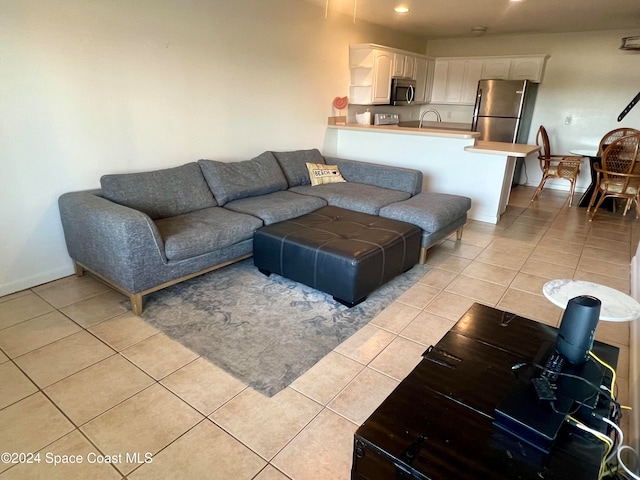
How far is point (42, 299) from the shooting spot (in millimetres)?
2582

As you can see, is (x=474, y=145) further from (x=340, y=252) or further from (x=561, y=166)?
(x=340, y=252)

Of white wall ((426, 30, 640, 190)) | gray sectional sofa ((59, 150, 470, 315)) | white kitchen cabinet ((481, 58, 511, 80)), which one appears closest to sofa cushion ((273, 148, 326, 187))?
gray sectional sofa ((59, 150, 470, 315))

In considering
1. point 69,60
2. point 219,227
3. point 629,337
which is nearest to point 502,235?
point 629,337

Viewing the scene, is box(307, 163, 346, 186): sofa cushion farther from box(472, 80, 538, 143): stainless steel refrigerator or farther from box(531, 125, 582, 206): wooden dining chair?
box(472, 80, 538, 143): stainless steel refrigerator

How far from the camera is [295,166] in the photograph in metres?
4.10

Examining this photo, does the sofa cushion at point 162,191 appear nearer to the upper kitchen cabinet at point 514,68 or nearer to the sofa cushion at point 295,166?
the sofa cushion at point 295,166

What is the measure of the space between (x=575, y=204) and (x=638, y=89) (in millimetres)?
1884

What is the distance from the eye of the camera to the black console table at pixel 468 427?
92cm

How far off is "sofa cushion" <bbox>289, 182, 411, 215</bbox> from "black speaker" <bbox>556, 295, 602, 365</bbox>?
2237 millimetres

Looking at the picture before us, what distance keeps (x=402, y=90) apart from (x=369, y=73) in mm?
834

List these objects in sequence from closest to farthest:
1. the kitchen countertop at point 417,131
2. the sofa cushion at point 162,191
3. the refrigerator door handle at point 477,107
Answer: the sofa cushion at point 162,191 < the kitchen countertop at point 417,131 < the refrigerator door handle at point 477,107

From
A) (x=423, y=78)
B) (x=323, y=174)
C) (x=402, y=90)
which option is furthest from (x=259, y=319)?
(x=423, y=78)

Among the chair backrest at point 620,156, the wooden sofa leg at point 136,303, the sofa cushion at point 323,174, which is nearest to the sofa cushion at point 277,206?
the sofa cushion at point 323,174

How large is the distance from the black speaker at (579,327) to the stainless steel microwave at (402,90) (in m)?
4.92
